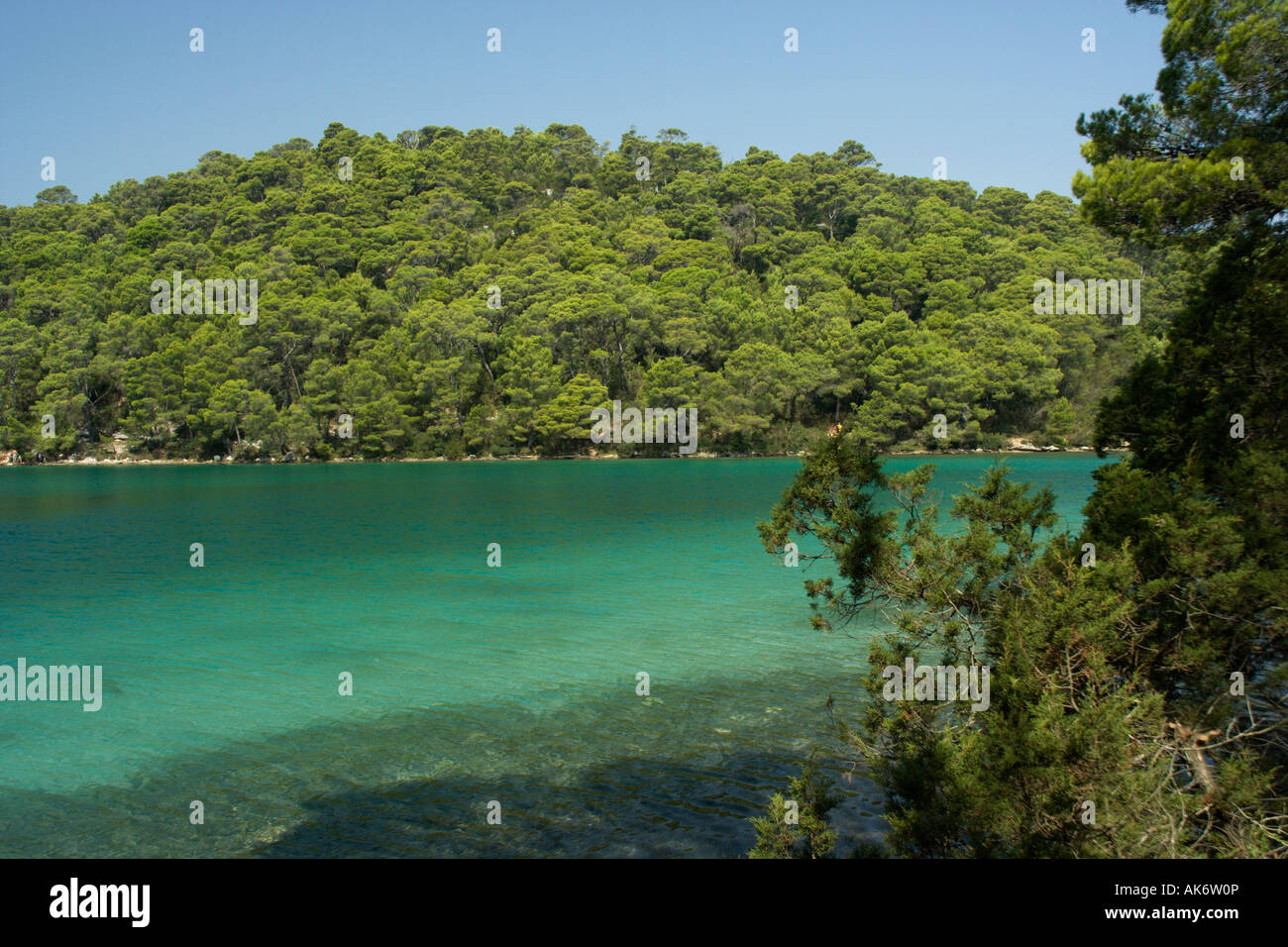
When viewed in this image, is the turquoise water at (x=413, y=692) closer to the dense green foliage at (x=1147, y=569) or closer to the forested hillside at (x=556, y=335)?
the dense green foliage at (x=1147, y=569)

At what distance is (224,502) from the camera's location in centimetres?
3969

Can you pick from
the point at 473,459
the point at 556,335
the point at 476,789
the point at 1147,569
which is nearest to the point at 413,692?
the point at 476,789

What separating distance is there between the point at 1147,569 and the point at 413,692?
32.0ft

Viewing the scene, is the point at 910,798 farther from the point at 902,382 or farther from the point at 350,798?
the point at 902,382

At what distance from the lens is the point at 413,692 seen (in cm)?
1241

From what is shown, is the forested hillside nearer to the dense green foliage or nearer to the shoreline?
the shoreline

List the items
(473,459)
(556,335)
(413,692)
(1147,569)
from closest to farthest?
(1147,569) < (413,692) < (473,459) < (556,335)

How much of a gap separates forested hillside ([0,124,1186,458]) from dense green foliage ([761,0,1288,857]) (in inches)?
2053

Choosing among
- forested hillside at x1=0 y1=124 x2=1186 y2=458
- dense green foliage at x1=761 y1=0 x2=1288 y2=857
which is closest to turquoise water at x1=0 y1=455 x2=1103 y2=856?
dense green foliage at x1=761 y1=0 x2=1288 y2=857

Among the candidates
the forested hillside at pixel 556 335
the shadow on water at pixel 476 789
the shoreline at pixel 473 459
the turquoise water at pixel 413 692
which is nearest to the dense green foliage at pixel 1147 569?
the shadow on water at pixel 476 789

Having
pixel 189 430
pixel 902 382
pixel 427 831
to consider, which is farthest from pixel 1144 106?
pixel 189 430

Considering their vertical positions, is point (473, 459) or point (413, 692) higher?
point (473, 459)

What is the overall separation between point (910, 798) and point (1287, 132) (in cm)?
688

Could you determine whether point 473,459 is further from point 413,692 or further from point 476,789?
point 476,789
